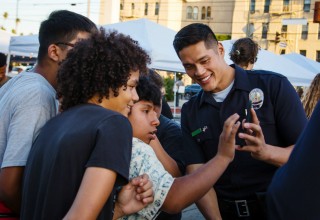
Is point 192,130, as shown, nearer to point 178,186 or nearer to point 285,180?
point 178,186

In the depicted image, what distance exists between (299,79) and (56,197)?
917cm

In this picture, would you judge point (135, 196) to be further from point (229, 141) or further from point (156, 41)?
point (156, 41)

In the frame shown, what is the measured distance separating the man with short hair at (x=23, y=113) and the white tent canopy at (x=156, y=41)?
4685 millimetres

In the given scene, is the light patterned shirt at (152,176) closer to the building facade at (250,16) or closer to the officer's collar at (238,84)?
the officer's collar at (238,84)

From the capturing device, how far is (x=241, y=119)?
2.53 m

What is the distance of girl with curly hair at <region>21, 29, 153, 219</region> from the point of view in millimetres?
1366

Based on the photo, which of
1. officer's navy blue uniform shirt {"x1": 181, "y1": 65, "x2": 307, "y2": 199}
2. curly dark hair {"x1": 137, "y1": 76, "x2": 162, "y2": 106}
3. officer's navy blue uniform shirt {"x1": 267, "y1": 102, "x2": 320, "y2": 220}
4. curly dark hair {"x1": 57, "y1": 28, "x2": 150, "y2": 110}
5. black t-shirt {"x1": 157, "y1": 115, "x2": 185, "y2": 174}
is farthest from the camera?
black t-shirt {"x1": 157, "y1": 115, "x2": 185, "y2": 174}

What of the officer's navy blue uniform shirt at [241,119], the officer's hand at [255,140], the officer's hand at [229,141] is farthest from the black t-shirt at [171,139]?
the officer's hand at [229,141]

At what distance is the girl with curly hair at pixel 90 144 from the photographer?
137 centimetres

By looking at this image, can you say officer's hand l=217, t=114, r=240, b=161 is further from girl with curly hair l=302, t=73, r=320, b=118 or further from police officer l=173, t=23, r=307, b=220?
girl with curly hair l=302, t=73, r=320, b=118

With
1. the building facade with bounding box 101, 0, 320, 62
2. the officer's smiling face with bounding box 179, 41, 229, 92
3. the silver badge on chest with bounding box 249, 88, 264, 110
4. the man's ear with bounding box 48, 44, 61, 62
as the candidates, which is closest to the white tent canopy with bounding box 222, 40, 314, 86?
the officer's smiling face with bounding box 179, 41, 229, 92

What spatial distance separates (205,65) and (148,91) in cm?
71

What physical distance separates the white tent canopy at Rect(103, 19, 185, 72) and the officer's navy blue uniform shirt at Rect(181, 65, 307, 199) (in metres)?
4.17

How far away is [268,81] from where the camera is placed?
8.08 feet
